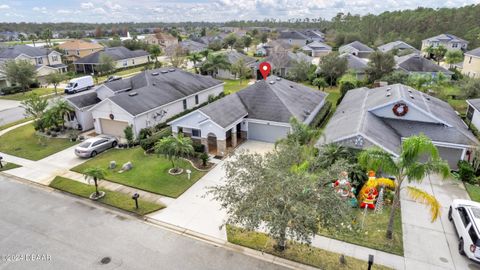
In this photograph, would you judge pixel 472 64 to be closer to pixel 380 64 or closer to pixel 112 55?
pixel 380 64

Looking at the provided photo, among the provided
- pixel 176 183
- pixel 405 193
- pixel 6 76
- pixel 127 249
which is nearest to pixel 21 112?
pixel 6 76

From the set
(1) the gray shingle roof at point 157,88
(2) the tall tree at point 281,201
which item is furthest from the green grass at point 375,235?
(1) the gray shingle roof at point 157,88

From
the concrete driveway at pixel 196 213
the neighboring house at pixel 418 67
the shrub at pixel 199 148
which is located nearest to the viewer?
the concrete driveway at pixel 196 213

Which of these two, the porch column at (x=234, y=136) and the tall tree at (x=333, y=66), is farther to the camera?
the tall tree at (x=333, y=66)

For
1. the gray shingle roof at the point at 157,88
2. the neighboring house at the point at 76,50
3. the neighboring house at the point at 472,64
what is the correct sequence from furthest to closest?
the neighboring house at the point at 76,50 < the neighboring house at the point at 472,64 < the gray shingle roof at the point at 157,88

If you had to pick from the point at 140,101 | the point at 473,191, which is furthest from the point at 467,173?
the point at 140,101

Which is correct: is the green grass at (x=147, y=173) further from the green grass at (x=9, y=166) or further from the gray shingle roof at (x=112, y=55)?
the gray shingle roof at (x=112, y=55)

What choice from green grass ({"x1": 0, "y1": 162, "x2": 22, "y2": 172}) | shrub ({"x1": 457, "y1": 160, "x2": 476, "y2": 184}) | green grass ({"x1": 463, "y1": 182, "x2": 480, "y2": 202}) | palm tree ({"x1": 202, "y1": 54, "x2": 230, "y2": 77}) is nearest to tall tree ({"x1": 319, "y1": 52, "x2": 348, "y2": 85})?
palm tree ({"x1": 202, "y1": 54, "x2": 230, "y2": 77})
